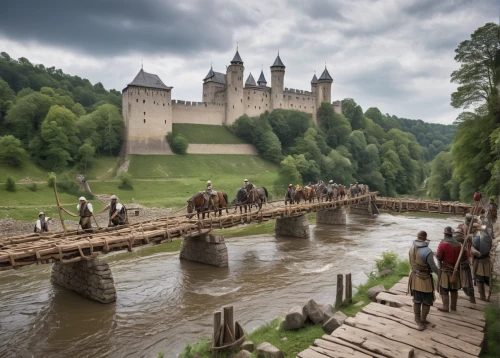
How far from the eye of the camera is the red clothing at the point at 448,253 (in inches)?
325

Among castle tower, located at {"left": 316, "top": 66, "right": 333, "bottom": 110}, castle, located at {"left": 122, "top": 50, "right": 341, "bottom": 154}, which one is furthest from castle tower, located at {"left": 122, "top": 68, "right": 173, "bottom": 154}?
castle tower, located at {"left": 316, "top": 66, "right": 333, "bottom": 110}

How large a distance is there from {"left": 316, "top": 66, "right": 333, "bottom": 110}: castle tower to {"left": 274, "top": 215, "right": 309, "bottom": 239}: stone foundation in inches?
2641

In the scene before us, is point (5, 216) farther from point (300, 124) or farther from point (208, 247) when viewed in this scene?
point (300, 124)

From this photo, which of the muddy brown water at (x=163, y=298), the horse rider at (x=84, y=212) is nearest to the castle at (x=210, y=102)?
the muddy brown water at (x=163, y=298)

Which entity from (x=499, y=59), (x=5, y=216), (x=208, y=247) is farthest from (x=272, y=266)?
(x=5, y=216)

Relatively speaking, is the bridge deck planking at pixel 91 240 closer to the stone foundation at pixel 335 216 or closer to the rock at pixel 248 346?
the rock at pixel 248 346

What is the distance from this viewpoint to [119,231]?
1511 cm

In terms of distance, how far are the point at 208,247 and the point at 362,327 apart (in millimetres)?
12521

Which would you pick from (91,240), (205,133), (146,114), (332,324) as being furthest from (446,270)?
(205,133)

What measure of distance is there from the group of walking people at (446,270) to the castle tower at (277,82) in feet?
255

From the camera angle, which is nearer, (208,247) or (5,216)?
(208,247)

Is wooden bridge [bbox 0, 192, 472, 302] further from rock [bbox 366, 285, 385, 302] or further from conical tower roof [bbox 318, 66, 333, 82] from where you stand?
conical tower roof [bbox 318, 66, 333, 82]

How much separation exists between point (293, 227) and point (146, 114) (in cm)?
4244

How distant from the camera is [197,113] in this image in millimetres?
73000
